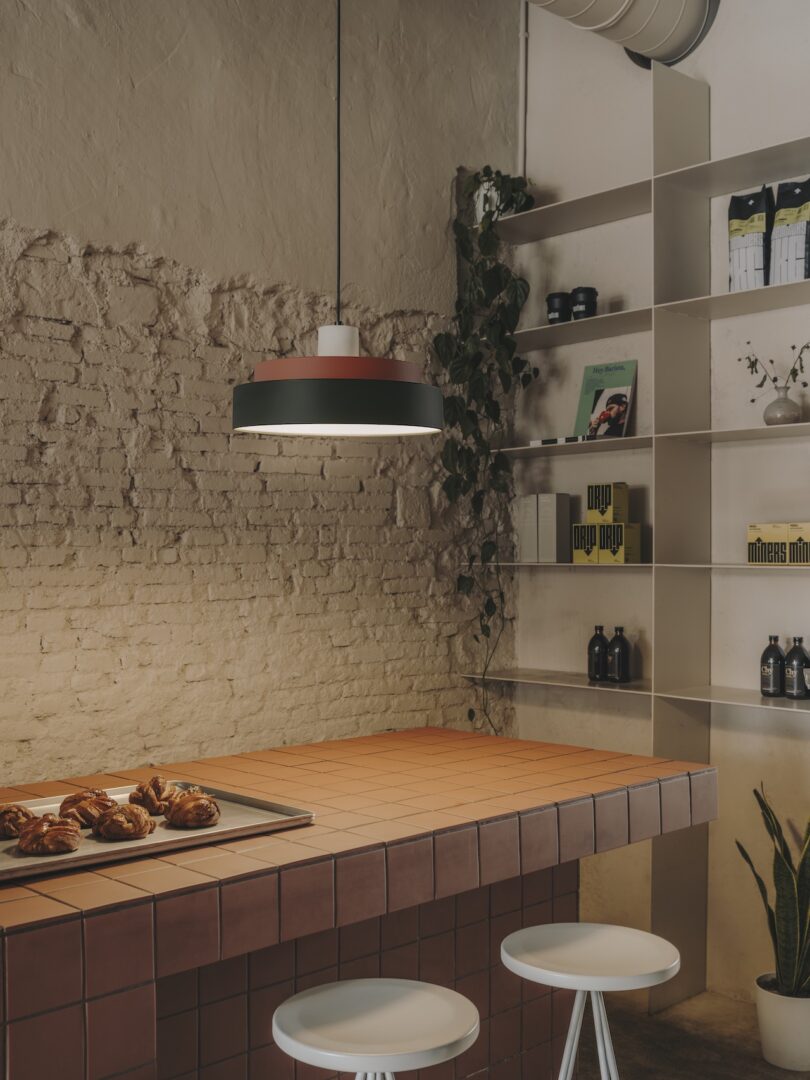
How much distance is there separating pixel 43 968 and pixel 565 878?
2006 millimetres

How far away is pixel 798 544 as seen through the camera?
3914mm

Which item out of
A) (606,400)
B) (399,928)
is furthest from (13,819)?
(606,400)

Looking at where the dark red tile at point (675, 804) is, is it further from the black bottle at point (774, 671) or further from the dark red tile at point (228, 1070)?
the dark red tile at point (228, 1070)

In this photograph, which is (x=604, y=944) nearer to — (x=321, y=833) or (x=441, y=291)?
(x=321, y=833)

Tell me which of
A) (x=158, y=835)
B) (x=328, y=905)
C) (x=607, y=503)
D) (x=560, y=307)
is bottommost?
(x=328, y=905)

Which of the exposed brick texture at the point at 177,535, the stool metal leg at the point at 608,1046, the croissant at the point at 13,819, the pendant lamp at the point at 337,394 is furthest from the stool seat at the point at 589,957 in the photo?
the exposed brick texture at the point at 177,535

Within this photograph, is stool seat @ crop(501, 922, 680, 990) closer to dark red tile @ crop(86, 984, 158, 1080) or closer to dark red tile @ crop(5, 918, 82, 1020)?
dark red tile @ crop(86, 984, 158, 1080)

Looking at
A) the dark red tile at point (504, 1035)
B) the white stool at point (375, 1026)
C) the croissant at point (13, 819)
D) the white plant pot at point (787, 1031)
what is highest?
the croissant at point (13, 819)

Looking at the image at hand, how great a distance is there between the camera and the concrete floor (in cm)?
367

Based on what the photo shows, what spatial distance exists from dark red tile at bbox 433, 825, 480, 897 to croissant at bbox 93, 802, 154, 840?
63cm

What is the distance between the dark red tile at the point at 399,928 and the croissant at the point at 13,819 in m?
0.97

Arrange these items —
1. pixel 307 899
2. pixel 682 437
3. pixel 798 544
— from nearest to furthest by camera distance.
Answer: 1. pixel 307 899
2. pixel 798 544
3. pixel 682 437

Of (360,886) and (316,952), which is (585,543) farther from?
(360,886)

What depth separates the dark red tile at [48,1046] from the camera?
1868mm
